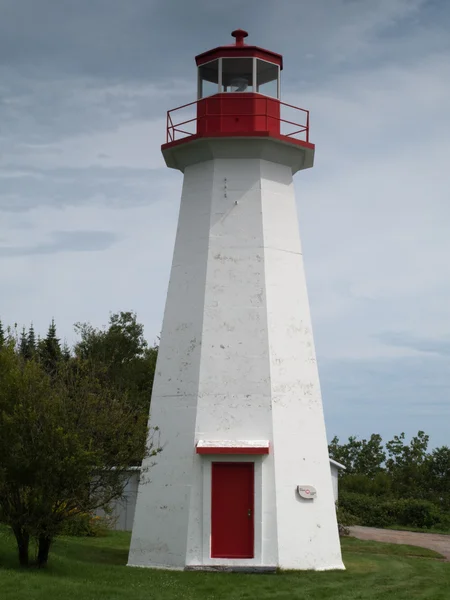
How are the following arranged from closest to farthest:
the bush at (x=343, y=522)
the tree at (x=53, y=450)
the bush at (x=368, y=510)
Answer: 1. the tree at (x=53, y=450)
2. the bush at (x=343, y=522)
3. the bush at (x=368, y=510)

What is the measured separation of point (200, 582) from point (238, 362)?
4.79 metres

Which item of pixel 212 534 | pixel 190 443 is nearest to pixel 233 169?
pixel 190 443

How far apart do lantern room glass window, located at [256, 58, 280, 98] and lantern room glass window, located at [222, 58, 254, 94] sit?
209mm

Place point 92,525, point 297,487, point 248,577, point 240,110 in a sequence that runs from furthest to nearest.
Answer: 1. point 92,525
2. point 240,110
3. point 297,487
4. point 248,577

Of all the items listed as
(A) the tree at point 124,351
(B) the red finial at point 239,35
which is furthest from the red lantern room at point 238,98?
(A) the tree at point 124,351

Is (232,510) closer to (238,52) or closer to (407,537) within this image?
(238,52)

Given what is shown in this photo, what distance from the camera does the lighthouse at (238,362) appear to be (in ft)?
60.1

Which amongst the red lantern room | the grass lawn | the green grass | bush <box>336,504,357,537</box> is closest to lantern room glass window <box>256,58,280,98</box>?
the red lantern room

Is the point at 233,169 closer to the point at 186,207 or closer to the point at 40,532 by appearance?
the point at 186,207

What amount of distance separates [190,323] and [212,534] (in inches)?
184

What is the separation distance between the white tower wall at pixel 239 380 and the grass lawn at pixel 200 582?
2.94ft

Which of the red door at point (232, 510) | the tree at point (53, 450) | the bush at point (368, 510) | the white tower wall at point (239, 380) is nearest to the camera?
the tree at point (53, 450)

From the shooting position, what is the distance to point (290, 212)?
20.4m

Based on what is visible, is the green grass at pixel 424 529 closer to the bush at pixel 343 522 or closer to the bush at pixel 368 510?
the bush at pixel 368 510
